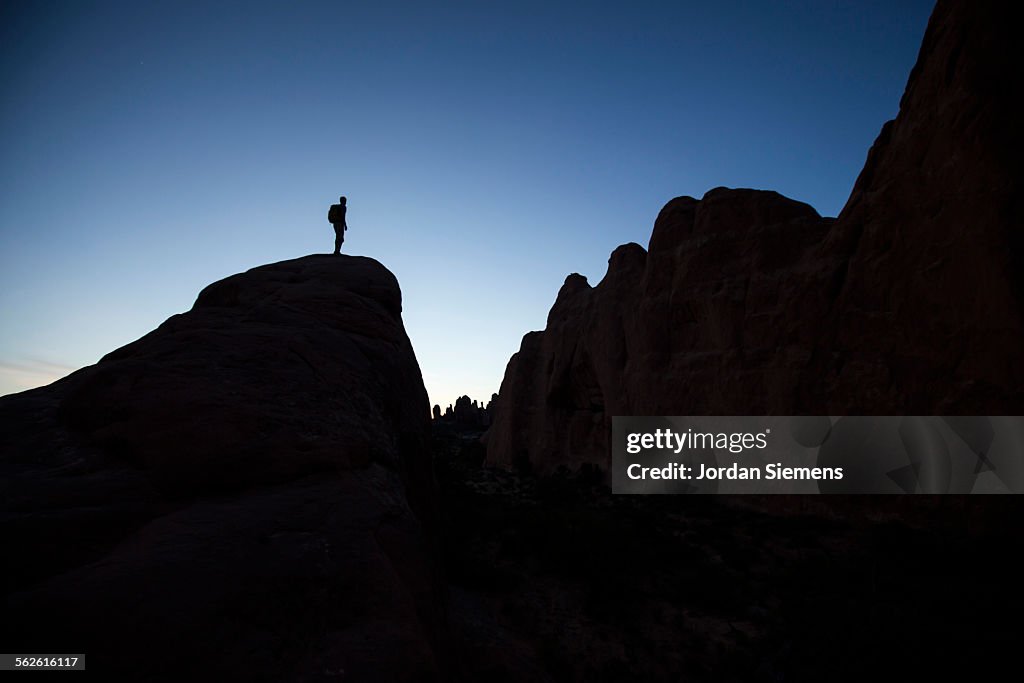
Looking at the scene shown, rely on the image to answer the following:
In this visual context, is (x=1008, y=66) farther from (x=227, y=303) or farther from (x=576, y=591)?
(x=227, y=303)

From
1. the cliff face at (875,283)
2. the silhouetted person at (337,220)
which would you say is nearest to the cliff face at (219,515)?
the silhouetted person at (337,220)

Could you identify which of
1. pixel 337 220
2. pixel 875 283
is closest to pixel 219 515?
pixel 337 220

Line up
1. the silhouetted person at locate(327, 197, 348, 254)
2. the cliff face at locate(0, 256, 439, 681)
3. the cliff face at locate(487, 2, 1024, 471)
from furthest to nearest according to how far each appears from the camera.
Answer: the silhouetted person at locate(327, 197, 348, 254) < the cliff face at locate(487, 2, 1024, 471) < the cliff face at locate(0, 256, 439, 681)

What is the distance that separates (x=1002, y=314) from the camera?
10.5m

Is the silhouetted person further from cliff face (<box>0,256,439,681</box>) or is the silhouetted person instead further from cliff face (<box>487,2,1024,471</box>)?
cliff face (<box>487,2,1024,471</box>)

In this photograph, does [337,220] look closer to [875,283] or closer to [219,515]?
[219,515]

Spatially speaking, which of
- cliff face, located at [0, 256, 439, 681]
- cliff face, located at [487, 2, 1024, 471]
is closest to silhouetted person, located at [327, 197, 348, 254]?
cliff face, located at [0, 256, 439, 681]

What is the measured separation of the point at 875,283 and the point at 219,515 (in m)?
17.4

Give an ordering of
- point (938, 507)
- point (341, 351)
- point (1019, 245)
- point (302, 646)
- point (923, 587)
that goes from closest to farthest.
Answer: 1. point (302, 646)
2. point (341, 351)
3. point (923, 587)
4. point (1019, 245)
5. point (938, 507)

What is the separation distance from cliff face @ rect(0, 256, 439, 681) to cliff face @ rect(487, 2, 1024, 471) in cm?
1423

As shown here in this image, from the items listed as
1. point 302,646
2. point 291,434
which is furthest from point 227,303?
point 302,646

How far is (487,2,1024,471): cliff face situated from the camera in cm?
1088

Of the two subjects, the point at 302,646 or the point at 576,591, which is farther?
the point at 576,591

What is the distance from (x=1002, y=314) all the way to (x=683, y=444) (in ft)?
38.1
